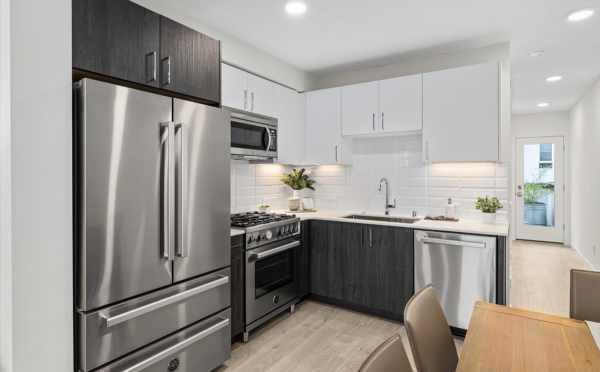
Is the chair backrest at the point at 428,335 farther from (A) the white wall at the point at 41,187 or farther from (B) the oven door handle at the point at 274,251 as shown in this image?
(B) the oven door handle at the point at 274,251

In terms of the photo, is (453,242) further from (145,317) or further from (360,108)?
(145,317)

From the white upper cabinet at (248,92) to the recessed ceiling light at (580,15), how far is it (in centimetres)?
252

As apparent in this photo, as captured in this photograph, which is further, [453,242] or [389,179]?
[389,179]

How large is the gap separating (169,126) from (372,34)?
6.68ft

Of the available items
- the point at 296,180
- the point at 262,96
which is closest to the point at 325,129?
the point at 296,180

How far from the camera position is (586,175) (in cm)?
510

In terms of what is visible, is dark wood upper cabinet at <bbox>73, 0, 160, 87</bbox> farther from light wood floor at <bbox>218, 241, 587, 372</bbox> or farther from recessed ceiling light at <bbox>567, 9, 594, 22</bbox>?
recessed ceiling light at <bbox>567, 9, 594, 22</bbox>

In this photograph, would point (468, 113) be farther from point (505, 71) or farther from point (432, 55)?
point (432, 55)

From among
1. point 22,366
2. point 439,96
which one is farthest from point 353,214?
point 22,366

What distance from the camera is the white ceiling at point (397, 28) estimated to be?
2553 millimetres

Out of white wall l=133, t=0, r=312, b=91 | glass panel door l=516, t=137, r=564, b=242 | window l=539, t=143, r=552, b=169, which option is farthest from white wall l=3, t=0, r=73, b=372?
window l=539, t=143, r=552, b=169

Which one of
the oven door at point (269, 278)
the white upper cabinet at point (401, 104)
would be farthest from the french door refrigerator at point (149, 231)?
the white upper cabinet at point (401, 104)

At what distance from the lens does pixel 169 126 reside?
1.93 meters

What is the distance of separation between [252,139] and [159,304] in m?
1.73
